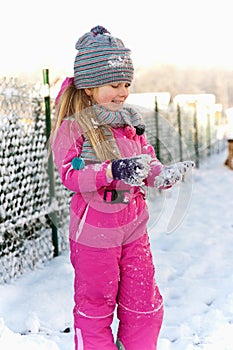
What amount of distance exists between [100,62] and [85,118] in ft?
0.82

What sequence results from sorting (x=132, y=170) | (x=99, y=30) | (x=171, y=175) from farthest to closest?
(x=99, y=30)
(x=171, y=175)
(x=132, y=170)

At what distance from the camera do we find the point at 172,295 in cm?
400

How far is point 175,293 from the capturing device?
13.2 feet

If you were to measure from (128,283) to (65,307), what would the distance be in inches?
59.9

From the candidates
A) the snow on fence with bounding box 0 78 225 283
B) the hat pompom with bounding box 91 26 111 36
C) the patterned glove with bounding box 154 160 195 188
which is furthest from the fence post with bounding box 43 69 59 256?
the patterned glove with bounding box 154 160 195 188

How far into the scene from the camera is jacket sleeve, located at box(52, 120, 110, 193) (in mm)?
2127

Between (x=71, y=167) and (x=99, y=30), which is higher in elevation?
(x=99, y=30)

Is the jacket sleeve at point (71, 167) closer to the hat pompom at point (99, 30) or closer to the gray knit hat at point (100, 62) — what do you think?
the gray knit hat at point (100, 62)

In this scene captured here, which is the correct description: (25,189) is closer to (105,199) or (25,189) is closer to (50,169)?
(50,169)

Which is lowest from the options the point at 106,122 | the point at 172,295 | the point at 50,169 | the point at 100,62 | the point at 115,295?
the point at 172,295

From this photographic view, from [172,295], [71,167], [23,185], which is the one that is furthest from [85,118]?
[23,185]

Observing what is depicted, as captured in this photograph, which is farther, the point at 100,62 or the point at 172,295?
the point at 172,295

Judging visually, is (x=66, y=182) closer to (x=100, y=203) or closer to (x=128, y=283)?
(x=100, y=203)

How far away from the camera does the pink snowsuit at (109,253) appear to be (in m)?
2.23
